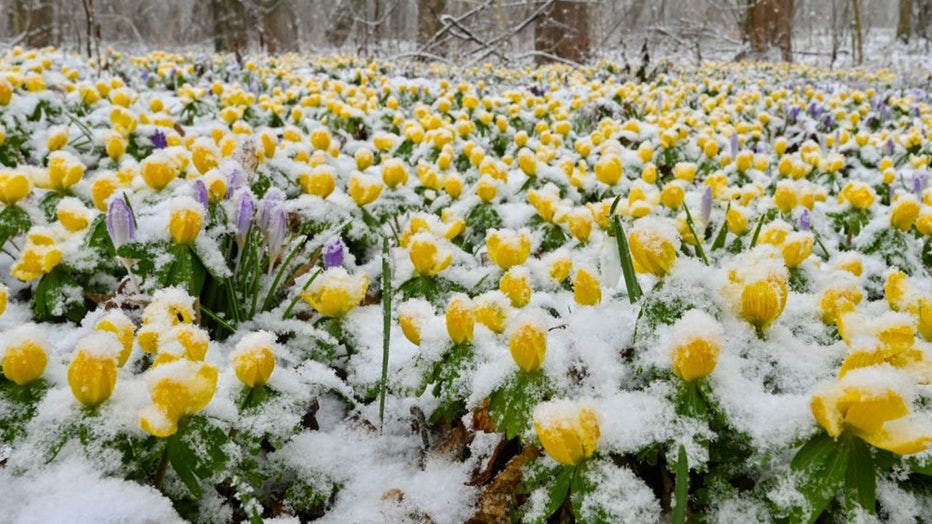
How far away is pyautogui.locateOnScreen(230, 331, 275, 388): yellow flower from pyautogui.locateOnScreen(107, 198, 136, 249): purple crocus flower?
452mm

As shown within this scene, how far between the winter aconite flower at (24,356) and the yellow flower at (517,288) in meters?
0.79

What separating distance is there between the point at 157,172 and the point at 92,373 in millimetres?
835

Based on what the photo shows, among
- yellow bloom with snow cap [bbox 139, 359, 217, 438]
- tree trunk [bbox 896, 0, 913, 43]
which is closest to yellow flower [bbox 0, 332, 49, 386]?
yellow bloom with snow cap [bbox 139, 359, 217, 438]

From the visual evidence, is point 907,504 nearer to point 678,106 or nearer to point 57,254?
point 57,254

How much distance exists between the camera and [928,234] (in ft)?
5.93

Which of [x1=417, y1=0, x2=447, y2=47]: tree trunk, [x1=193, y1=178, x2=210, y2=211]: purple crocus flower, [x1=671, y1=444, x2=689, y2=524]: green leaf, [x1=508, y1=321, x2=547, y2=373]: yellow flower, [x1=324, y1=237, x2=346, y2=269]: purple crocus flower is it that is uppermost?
[x1=417, y1=0, x2=447, y2=47]: tree trunk

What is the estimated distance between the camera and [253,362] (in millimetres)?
1058

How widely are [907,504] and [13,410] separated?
4.19 feet

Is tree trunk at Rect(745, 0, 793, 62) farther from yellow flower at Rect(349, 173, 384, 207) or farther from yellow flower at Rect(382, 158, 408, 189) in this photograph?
yellow flower at Rect(349, 173, 384, 207)

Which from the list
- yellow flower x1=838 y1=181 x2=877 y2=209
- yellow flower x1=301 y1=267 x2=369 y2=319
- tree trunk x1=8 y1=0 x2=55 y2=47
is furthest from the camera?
tree trunk x1=8 y1=0 x2=55 y2=47

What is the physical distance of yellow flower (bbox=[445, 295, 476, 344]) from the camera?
1100 mm

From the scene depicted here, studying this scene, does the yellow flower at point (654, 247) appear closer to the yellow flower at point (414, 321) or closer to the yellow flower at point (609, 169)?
the yellow flower at point (414, 321)

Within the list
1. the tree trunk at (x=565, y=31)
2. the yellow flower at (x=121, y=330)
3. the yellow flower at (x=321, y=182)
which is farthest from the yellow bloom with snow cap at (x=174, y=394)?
the tree trunk at (x=565, y=31)

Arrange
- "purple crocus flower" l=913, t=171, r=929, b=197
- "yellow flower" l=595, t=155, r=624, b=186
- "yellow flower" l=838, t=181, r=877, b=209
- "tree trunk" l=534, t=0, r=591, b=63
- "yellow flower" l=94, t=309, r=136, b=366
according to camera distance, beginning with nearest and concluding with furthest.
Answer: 1. "yellow flower" l=94, t=309, r=136, b=366
2. "yellow flower" l=838, t=181, r=877, b=209
3. "yellow flower" l=595, t=155, r=624, b=186
4. "purple crocus flower" l=913, t=171, r=929, b=197
5. "tree trunk" l=534, t=0, r=591, b=63
